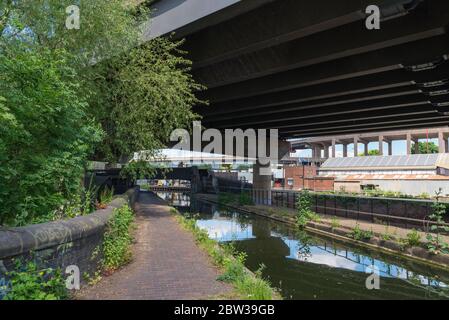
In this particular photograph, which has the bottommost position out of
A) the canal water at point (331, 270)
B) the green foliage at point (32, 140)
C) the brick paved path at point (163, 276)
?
the canal water at point (331, 270)

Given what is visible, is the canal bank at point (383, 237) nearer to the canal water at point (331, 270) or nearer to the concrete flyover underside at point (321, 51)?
the canal water at point (331, 270)

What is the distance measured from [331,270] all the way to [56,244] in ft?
30.3

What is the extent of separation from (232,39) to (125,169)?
25.1 ft

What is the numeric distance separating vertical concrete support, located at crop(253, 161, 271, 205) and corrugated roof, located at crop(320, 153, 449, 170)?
32.0 metres

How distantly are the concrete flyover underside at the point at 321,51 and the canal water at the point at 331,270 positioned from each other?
6.45 m

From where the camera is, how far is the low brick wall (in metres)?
4.38

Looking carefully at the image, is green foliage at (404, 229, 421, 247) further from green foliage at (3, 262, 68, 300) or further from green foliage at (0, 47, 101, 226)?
green foliage at (3, 262, 68, 300)

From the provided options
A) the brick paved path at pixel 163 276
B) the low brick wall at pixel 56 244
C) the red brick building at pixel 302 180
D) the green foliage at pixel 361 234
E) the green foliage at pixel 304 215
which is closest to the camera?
the low brick wall at pixel 56 244

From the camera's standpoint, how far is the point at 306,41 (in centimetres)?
1196

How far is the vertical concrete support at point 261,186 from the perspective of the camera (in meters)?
37.5

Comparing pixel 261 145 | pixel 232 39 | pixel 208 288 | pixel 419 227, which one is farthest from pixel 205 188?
pixel 208 288


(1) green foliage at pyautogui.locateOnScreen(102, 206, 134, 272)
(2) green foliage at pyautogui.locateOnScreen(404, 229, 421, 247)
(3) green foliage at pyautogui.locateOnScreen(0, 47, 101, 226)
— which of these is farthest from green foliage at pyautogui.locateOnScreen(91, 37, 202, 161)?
(2) green foliage at pyautogui.locateOnScreen(404, 229, 421, 247)

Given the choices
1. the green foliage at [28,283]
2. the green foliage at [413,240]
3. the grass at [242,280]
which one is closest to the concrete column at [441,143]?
the green foliage at [413,240]

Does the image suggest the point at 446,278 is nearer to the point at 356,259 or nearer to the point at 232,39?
A: the point at 356,259
